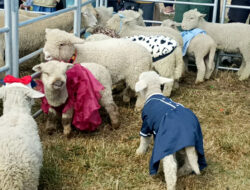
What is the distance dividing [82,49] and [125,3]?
398 cm

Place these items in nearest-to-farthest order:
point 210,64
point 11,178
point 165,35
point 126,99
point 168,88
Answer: point 11,178
point 126,99
point 168,88
point 165,35
point 210,64

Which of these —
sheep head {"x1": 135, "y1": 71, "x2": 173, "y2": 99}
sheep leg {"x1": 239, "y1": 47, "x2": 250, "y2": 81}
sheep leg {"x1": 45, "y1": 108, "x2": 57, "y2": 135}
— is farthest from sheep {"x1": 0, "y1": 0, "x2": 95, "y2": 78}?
sheep leg {"x1": 239, "y1": 47, "x2": 250, "y2": 81}

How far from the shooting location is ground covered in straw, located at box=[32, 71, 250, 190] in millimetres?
3457

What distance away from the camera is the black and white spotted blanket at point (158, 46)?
17.7ft

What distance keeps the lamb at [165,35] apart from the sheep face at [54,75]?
191 cm

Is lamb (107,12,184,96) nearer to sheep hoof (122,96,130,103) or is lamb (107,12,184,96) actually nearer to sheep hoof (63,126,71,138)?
sheep hoof (122,96,130,103)

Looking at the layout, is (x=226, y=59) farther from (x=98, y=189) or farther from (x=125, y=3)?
(x=98, y=189)

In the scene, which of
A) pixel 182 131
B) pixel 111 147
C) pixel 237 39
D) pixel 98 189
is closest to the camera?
pixel 182 131

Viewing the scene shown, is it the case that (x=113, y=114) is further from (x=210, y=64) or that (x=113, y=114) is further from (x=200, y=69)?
(x=210, y=64)

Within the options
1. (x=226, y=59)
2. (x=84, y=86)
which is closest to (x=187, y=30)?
(x=226, y=59)

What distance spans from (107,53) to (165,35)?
55.4 inches

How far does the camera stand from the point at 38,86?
4.18 metres

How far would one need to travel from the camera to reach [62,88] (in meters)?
3.90

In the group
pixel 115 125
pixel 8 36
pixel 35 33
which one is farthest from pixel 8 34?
pixel 35 33
